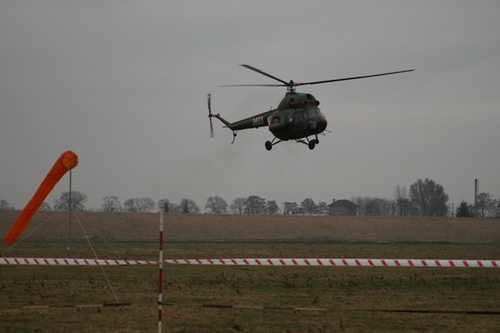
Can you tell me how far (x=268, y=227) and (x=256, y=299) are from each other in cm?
8768

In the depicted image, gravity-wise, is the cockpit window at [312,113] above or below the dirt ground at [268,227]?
above

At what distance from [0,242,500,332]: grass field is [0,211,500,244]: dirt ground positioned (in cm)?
6090

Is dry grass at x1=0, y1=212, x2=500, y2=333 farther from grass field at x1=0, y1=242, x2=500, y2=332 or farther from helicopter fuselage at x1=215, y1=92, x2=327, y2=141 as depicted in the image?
helicopter fuselage at x1=215, y1=92, x2=327, y2=141

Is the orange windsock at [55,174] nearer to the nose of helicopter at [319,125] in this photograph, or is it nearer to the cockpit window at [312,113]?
the nose of helicopter at [319,125]

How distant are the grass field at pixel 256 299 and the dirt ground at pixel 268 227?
60896mm

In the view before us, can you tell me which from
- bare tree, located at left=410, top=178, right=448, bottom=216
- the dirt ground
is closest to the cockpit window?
the dirt ground

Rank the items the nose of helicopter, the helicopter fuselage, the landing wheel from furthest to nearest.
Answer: the landing wheel
the helicopter fuselage
the nose of helicopter

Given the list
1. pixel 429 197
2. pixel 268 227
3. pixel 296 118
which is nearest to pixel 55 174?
pixel 296 118

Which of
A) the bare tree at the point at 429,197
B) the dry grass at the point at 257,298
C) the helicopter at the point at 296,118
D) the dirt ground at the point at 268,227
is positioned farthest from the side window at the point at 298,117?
the bare tree at the point at 429,197

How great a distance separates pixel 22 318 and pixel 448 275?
1987 cm

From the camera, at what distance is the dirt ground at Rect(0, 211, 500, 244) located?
9519cm

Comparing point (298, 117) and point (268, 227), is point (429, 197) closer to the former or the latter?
point (268, 227)

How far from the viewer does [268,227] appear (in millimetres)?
108812

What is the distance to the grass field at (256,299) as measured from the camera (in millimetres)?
16125
